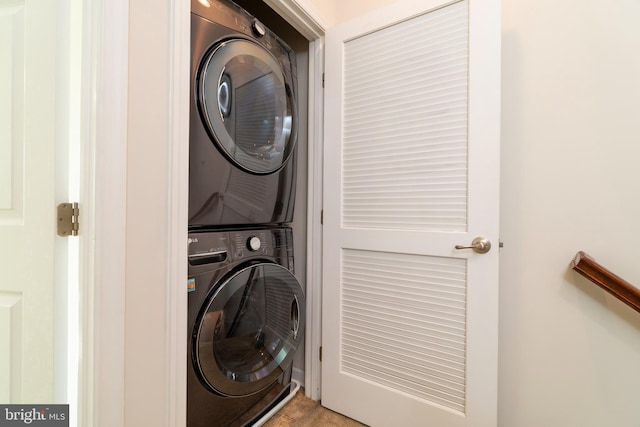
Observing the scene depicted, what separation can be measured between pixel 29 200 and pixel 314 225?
1.14 meters

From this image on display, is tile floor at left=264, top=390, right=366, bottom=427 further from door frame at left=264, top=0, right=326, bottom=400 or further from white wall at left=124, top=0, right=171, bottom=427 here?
white wall at left=124, top=0, right=171, bottom=427

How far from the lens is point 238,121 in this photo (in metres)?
1.10

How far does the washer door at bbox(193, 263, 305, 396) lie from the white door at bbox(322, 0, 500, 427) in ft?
0.81

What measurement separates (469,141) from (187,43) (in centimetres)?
111

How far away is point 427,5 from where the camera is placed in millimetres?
1181

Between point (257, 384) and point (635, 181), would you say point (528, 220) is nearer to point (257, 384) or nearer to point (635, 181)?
point (635, 181)

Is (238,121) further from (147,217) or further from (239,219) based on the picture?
(147,217)

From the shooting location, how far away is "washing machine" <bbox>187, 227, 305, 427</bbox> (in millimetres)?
973

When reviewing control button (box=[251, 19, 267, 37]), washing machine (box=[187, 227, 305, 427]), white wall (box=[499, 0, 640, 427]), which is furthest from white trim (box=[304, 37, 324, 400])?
white wall (box=[499, 0, 640, 427])

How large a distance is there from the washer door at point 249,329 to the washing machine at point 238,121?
27 centimetres

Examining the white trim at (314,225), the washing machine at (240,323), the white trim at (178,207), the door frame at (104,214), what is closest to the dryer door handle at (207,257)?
the washing machine at (240,323)

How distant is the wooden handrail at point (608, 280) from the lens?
913mm

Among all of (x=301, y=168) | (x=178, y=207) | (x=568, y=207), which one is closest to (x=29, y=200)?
(x=178, y=207)

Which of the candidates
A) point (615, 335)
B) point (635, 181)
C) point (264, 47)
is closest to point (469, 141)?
point (635, 181)
